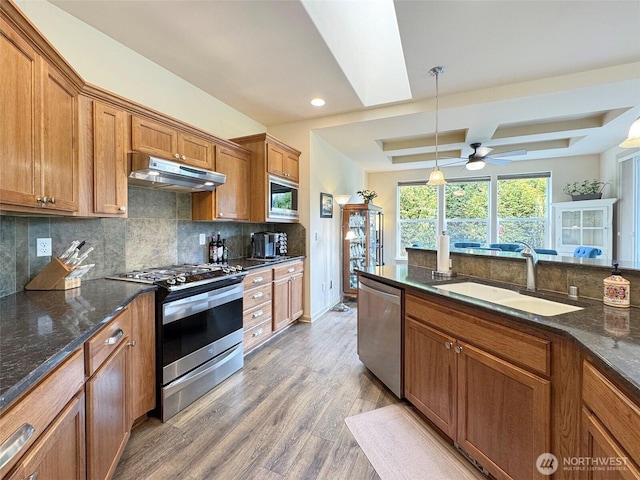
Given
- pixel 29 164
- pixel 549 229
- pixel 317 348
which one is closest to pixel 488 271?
pixel 317 348

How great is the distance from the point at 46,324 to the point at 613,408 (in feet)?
6.53

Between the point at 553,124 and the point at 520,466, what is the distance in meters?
4.62

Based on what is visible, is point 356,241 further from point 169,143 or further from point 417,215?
point 169,143

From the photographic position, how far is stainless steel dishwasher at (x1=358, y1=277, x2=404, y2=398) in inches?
82.3

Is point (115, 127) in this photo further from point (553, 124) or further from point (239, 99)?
point (553, 124)

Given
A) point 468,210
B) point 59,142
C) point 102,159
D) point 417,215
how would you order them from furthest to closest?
1. point 417,215
2. point 468,210
3. point 102,159
4. point 59,142

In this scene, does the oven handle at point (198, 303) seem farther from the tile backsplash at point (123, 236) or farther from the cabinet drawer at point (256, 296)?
the tile backsplash at point (123, 236)

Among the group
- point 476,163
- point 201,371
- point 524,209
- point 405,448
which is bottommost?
point 405,448

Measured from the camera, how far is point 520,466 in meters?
1.26

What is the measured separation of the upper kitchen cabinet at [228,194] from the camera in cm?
285

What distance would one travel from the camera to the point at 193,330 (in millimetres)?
2139

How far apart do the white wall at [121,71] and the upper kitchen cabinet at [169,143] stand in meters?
0.45

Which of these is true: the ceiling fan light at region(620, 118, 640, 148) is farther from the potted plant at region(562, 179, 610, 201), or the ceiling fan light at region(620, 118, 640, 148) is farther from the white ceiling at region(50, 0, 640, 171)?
the potted plant at region(562, 179, 610, 201)

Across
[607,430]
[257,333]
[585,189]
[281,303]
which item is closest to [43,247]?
[257,333]
